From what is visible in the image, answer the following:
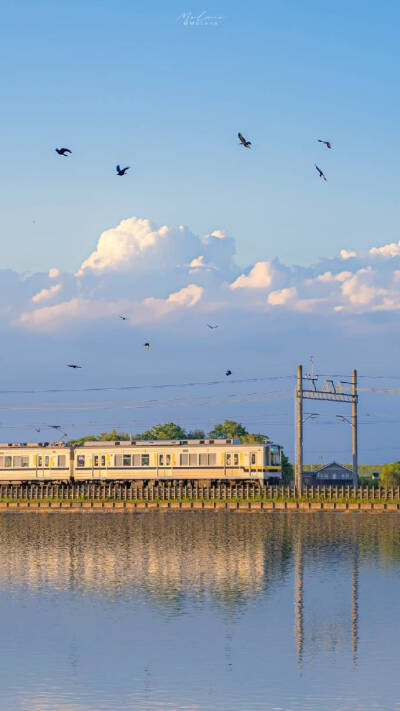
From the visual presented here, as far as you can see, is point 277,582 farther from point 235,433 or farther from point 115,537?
point 235,433

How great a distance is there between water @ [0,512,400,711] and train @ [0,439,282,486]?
3888cm

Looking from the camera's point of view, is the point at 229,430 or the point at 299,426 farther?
the point at 229,430

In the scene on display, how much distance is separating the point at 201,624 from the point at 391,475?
162 meters

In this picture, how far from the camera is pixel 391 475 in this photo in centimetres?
19000

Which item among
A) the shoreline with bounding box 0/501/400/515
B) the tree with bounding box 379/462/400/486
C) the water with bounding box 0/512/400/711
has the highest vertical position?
the tree with bounding box 379/462/400/486

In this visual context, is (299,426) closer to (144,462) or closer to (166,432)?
(144,462)

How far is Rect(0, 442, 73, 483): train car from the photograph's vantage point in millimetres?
110250

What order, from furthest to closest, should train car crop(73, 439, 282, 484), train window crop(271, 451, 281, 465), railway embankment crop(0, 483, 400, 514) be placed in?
train window crop(271, 451, 281, 465), train car crop(73, 439, 282, 484), railway embankment crop(0, 483, 400, 514)

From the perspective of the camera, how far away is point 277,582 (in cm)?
4244

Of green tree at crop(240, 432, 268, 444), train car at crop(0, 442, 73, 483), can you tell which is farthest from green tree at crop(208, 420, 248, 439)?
train car at crop(0, 442, 73, 483)

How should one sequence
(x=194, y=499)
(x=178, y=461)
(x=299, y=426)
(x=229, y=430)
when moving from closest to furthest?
(x=299, y=426) → (x=194, y=499) → (x=178, y=461) → (x=229, y=430)

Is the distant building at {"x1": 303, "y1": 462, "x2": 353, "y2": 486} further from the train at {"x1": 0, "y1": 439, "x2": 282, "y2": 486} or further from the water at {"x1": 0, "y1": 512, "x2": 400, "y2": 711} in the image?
the water at {"x1": 0, "y1": 512, "x2": 400, "y2": 711}

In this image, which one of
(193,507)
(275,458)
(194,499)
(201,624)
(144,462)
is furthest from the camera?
(144,462)

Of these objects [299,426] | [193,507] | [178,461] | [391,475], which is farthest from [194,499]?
[391,475]
